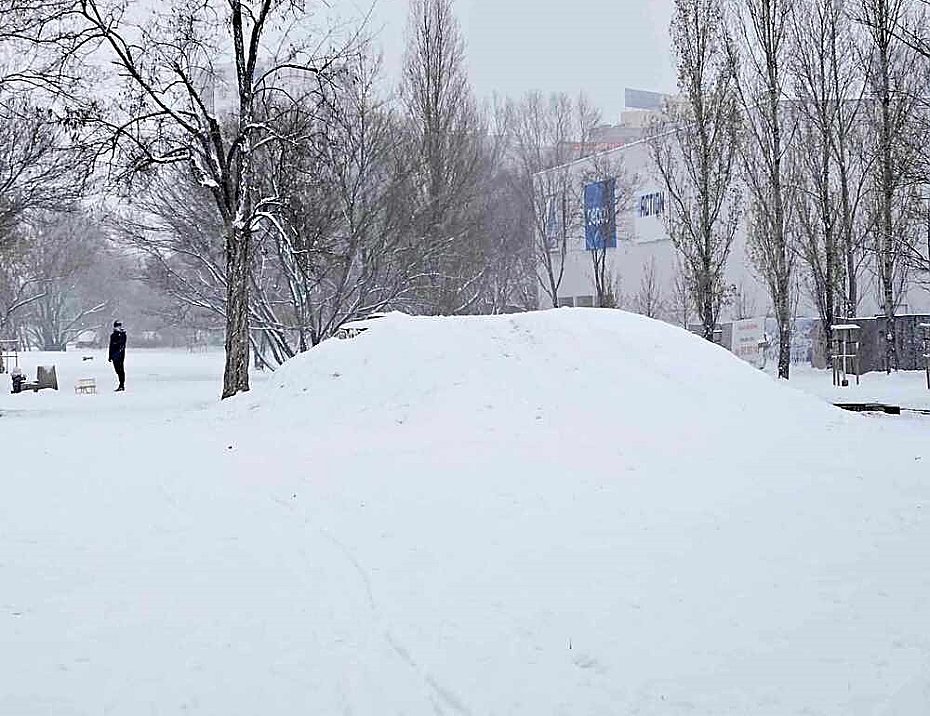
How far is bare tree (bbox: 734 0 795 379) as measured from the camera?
29.0m

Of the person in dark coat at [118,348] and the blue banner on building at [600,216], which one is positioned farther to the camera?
the blue banner on building at [600,216]

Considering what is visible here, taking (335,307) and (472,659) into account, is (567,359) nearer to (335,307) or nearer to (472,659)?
(472,659)

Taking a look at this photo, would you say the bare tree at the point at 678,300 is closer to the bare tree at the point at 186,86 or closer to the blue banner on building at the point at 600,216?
the blue banner on building at the point at 600,216

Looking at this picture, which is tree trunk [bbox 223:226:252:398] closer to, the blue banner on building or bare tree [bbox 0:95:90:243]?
bare tree [bbox 0:95:90:243]

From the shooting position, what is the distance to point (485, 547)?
6836mm

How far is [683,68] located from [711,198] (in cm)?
384

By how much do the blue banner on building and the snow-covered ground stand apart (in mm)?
31763

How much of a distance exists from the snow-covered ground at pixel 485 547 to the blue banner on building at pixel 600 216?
104ft

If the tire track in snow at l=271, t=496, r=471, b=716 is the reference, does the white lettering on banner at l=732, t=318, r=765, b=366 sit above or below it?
above

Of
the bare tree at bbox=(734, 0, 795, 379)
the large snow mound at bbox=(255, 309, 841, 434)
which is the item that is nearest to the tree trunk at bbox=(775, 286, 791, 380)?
the bare tree at bbox=(734, 0, 795, 379)

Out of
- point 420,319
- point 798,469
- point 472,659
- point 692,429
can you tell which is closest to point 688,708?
point 472,659

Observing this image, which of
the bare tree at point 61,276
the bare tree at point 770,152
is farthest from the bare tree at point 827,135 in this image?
the bare tree at point 61,276

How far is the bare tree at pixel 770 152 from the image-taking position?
2897 centimetres

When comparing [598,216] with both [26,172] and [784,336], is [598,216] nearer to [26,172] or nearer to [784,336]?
[784,336]
